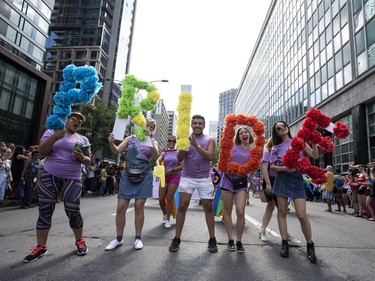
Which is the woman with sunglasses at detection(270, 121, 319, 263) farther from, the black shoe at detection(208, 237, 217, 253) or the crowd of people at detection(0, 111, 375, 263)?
the black shoe at detection(208, 237, 217, 253)

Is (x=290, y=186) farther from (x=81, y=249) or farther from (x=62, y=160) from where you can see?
(x=62, y=160)

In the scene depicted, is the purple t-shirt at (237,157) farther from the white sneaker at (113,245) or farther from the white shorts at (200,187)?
the white sneaker at (113,245)

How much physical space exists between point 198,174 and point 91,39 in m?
73.8

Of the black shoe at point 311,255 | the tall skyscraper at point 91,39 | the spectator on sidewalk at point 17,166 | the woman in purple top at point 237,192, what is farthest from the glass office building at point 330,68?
the tall skyscraper at point 91,39

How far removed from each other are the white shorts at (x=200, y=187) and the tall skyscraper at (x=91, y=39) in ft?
210

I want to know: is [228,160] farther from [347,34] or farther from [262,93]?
[262,93]

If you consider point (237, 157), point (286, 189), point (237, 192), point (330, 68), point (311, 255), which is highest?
point (330, 68)

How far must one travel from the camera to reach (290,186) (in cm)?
438

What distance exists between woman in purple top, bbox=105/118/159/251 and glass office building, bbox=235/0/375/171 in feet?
62.1

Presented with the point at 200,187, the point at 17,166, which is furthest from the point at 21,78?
the point at 200,187

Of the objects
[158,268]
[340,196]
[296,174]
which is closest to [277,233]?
[296,174]

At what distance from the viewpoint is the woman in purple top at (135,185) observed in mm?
4355

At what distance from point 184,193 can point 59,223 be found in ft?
11.9

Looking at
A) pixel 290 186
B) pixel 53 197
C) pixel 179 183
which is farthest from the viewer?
pixel 179 183
